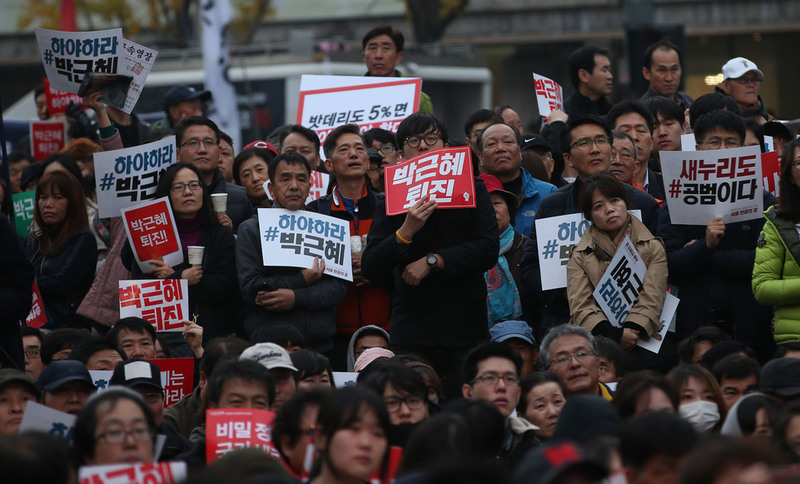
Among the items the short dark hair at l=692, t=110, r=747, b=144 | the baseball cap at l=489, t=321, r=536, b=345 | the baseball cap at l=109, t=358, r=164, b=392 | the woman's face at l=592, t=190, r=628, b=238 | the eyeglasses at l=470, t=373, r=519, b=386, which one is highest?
the short dark hair at l=692, t=110, r=747, b=144

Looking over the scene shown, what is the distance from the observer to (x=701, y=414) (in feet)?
20.9

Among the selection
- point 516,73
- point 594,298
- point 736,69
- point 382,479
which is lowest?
point 382,479

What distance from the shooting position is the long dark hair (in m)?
9.03

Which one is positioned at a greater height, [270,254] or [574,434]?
[270,254]

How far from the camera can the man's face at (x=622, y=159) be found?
877 cm

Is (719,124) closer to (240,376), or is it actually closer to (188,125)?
(188,125)

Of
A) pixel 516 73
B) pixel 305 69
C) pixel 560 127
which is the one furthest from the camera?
pixel 516 73

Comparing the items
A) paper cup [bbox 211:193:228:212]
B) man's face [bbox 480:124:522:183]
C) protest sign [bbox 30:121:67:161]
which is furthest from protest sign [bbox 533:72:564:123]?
protest sign [bbox 30:121:67:161]

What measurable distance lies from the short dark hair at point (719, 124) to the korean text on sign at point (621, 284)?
1347mm

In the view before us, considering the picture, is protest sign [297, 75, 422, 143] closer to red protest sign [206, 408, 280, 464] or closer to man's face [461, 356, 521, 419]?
man's face [461, 356, 521, 419]

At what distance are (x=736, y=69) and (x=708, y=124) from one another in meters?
2.03

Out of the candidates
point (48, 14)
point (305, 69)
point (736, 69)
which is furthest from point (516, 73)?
point (736, 69)

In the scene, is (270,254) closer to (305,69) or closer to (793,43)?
(305,69)

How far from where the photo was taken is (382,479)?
5.31m
